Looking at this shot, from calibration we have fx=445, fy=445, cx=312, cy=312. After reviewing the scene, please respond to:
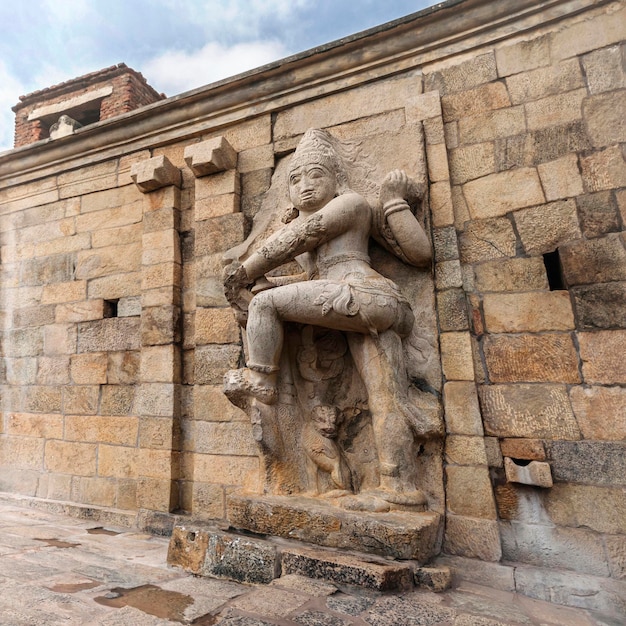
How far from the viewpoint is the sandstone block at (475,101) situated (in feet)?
9.85

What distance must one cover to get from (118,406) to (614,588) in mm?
3689

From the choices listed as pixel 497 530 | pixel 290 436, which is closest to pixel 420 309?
pixel 290 436

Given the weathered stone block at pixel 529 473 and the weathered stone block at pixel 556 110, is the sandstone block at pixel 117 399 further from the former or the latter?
the weathered stone block at pixel 556 110

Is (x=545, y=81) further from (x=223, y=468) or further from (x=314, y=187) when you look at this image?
(x=223, y=468)

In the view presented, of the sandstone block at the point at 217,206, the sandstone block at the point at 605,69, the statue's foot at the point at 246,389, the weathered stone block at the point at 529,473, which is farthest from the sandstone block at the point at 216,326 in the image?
the sandstone block at the point at 605,69

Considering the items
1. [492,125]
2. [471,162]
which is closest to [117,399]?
[471,162]

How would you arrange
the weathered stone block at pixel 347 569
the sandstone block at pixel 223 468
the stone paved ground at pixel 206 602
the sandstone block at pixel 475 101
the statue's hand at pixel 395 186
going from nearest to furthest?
the stone paved ground at pixel 206 602, the weathered stone block at pixel 347 569, the statue's hand at pixel 395 186, the sandstone block at pixel 475 101, the sandstone block at pixel 223 468

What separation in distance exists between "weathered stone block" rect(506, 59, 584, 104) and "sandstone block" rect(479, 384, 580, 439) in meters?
1.89

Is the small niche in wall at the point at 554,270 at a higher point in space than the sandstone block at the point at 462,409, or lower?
higher

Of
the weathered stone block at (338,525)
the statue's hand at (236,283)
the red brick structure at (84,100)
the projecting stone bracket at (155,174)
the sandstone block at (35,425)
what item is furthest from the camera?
the red brick structure at (84,100)

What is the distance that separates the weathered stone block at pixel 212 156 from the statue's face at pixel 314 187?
3.31ft

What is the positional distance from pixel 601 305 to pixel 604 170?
822 millimetres

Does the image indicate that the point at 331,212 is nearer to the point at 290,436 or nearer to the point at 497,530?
the point at 290,436

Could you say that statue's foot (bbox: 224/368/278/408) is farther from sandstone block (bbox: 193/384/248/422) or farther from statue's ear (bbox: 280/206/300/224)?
statue's ear (bbox: 280/206/300/224)
